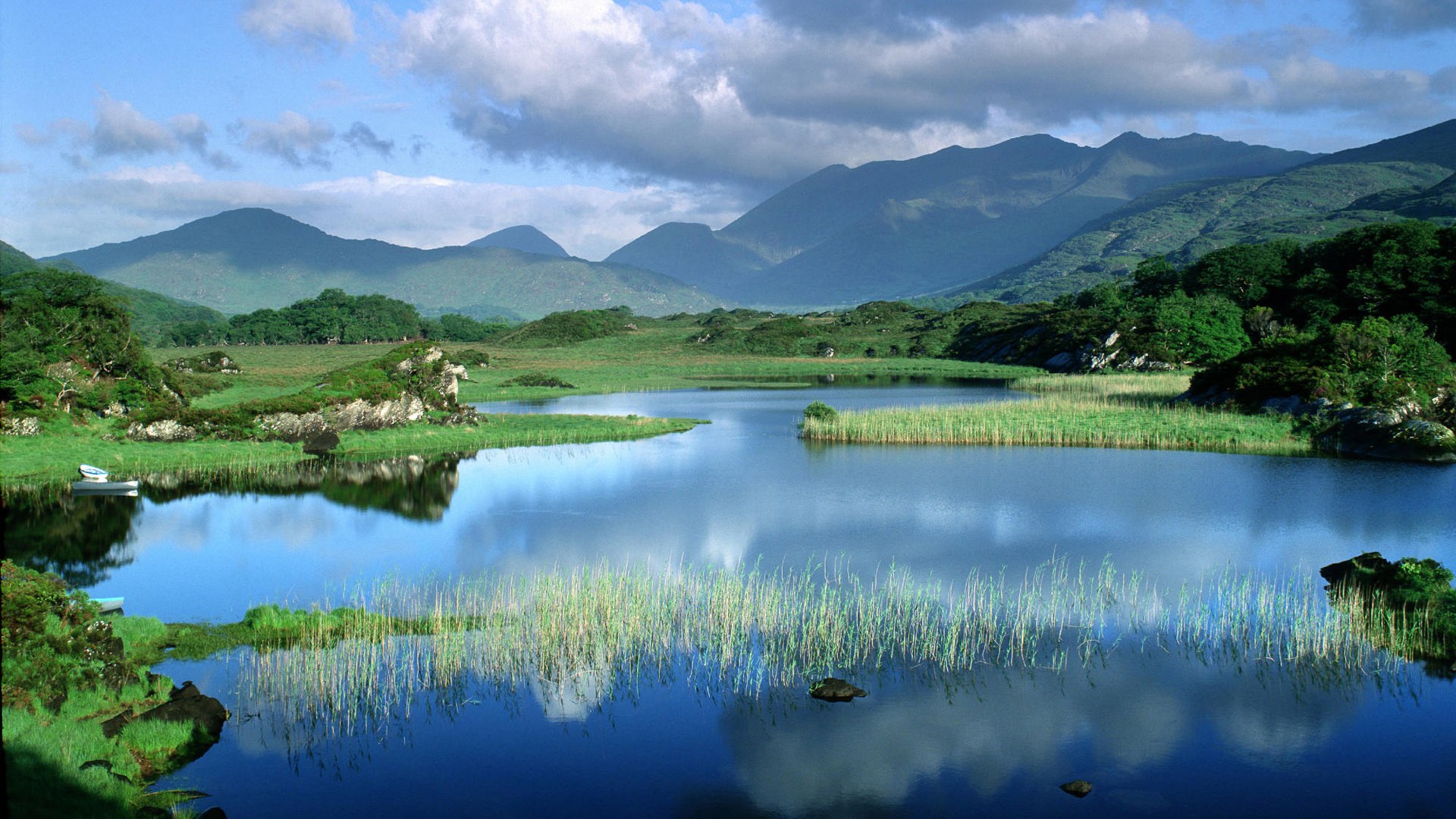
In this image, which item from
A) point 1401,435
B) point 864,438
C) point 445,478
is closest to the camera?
point 445,478

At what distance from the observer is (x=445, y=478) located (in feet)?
131

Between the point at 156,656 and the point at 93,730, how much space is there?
15.4ft

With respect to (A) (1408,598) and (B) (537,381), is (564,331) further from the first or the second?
(A) (1408,598)

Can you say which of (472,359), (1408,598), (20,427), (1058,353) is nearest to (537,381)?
(472,359)

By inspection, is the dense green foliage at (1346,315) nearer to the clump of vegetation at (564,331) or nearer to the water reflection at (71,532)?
the water reflection at (71,532)

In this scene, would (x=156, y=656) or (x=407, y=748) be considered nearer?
(x=407, y=748)

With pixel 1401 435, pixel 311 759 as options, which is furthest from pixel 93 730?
pixel 1401 435

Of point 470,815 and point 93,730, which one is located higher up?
point 93,730

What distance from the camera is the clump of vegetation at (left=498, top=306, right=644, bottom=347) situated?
165125 mm

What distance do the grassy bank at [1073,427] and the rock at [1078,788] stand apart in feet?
118

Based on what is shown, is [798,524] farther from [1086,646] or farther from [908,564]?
[1086,646]

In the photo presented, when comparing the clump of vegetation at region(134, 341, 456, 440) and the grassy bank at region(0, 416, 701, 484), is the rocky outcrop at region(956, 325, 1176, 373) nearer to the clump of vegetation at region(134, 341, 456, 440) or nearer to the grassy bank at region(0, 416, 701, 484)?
the grassy bank at region(0, 416, 701, 484)

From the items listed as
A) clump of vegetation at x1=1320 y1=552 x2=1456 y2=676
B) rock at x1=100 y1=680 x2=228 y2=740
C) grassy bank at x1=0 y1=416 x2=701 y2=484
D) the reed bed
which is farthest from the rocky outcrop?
rock at x1=100 y1=680 x2=228 y2=740

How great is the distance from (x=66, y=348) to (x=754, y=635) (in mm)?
41305
